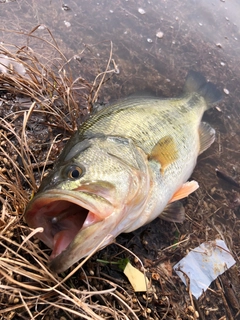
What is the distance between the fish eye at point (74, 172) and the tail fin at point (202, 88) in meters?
2.46

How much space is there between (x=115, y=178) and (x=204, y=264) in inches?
52.8

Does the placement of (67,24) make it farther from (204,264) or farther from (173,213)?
(204,264)

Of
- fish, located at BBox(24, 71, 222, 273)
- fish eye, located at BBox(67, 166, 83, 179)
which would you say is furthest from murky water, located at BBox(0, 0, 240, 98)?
fish eye, located at BBox(67, 166, 83, 179)

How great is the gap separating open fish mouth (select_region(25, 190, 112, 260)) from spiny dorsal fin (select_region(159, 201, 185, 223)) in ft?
3.34

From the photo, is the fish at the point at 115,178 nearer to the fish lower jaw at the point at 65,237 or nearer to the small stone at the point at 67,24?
the fish lower jaw at the point at 65,237

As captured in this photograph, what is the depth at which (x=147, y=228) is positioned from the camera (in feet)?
9.62

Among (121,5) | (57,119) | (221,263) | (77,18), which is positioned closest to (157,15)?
(121,5)

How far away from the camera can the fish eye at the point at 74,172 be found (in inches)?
77.3

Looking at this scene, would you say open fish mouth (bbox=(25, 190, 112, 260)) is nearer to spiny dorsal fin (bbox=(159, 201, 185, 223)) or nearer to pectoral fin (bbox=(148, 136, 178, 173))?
pectoral fin (bbox=(148, 136, 178, 173))

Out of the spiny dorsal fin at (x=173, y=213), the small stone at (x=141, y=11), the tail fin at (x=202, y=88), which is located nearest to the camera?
the spiny dorsal fin at (x=173, y=213)

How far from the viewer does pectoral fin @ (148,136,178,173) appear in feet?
8.79

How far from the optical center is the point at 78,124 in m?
3.39

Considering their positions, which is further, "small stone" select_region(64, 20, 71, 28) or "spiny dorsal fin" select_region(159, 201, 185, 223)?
"small stone" select_region(64, 20, 71, 28)

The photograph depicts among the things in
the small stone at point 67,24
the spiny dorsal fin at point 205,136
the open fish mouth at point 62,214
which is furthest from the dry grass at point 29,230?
the small stone at point 67,24
